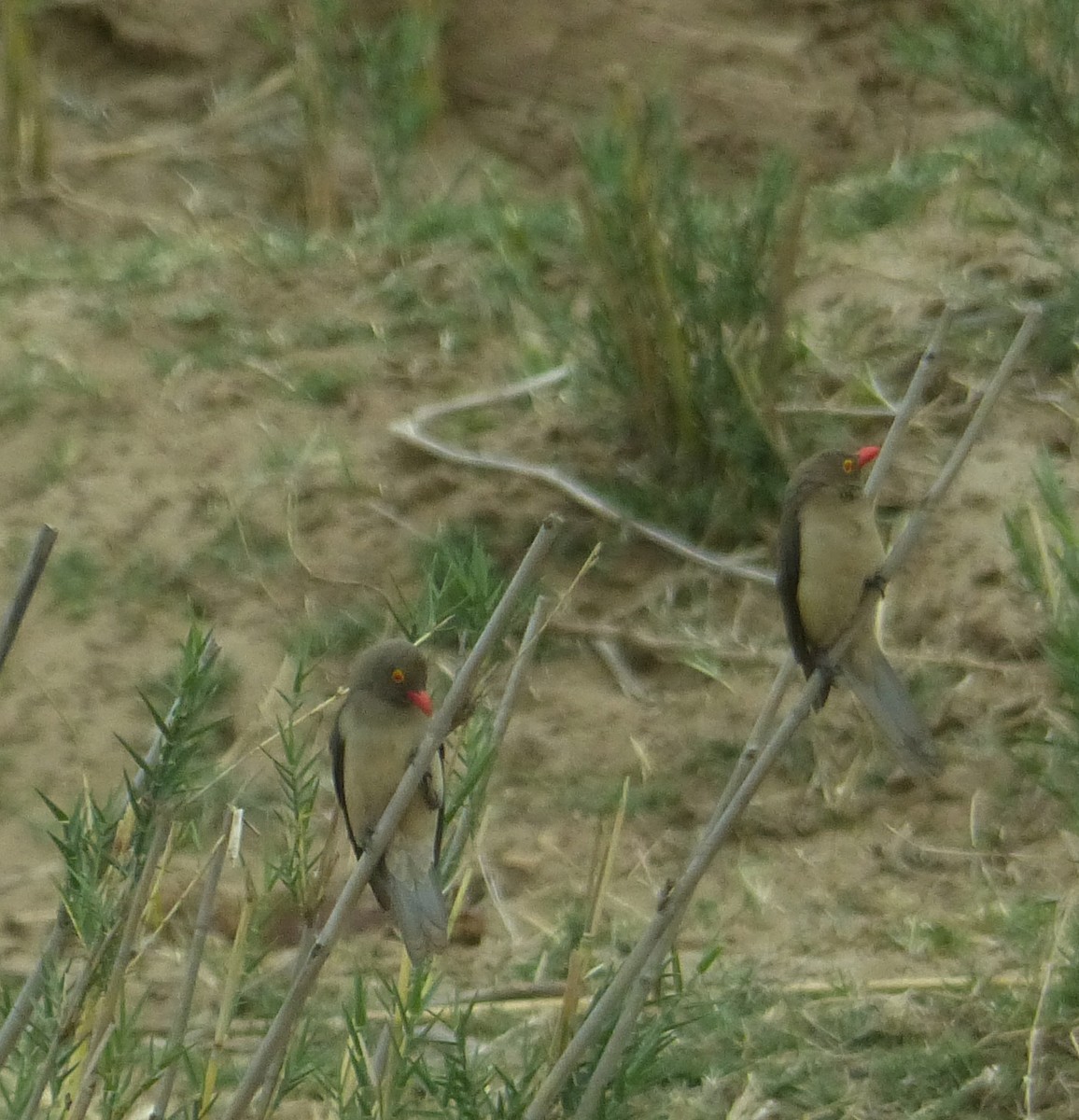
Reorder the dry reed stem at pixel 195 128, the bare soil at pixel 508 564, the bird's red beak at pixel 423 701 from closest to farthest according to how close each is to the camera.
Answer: the bird's red beak at pixel 423 701
the bare soil at pixel 508 564
the dry reed stem at pixel 195 128

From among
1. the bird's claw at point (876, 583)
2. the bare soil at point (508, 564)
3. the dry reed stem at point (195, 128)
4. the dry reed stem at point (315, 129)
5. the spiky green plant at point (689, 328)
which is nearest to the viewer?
the bird's claw at point (876, 583)

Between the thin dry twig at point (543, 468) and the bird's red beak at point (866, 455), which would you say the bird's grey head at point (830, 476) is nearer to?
the bird's red beak at point (866, 455)

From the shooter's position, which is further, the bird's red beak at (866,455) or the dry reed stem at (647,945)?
the bird's red beak at (866,455)

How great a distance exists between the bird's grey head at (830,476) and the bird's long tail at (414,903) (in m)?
0.93

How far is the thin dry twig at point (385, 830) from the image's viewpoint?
1653 mm

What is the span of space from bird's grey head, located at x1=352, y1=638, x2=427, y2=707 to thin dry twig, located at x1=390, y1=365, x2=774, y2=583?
1.92 meters

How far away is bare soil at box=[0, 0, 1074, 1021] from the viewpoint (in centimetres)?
338

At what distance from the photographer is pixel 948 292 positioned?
4488 millimetres

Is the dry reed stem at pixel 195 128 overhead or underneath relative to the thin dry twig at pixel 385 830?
underneath

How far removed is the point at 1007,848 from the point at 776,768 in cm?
53

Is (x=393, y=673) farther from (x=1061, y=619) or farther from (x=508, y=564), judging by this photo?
(x=508, y=564)

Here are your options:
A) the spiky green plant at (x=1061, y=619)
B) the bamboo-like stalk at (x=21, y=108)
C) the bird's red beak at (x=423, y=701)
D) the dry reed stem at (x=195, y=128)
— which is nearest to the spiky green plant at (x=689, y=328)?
the spiky green plant at (x=1061, y=619)

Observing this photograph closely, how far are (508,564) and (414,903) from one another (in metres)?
2.28

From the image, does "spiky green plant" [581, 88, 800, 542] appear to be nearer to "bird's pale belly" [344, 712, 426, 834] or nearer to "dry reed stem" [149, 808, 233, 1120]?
"bird's pale belly" [344, 712, 426, 834]
